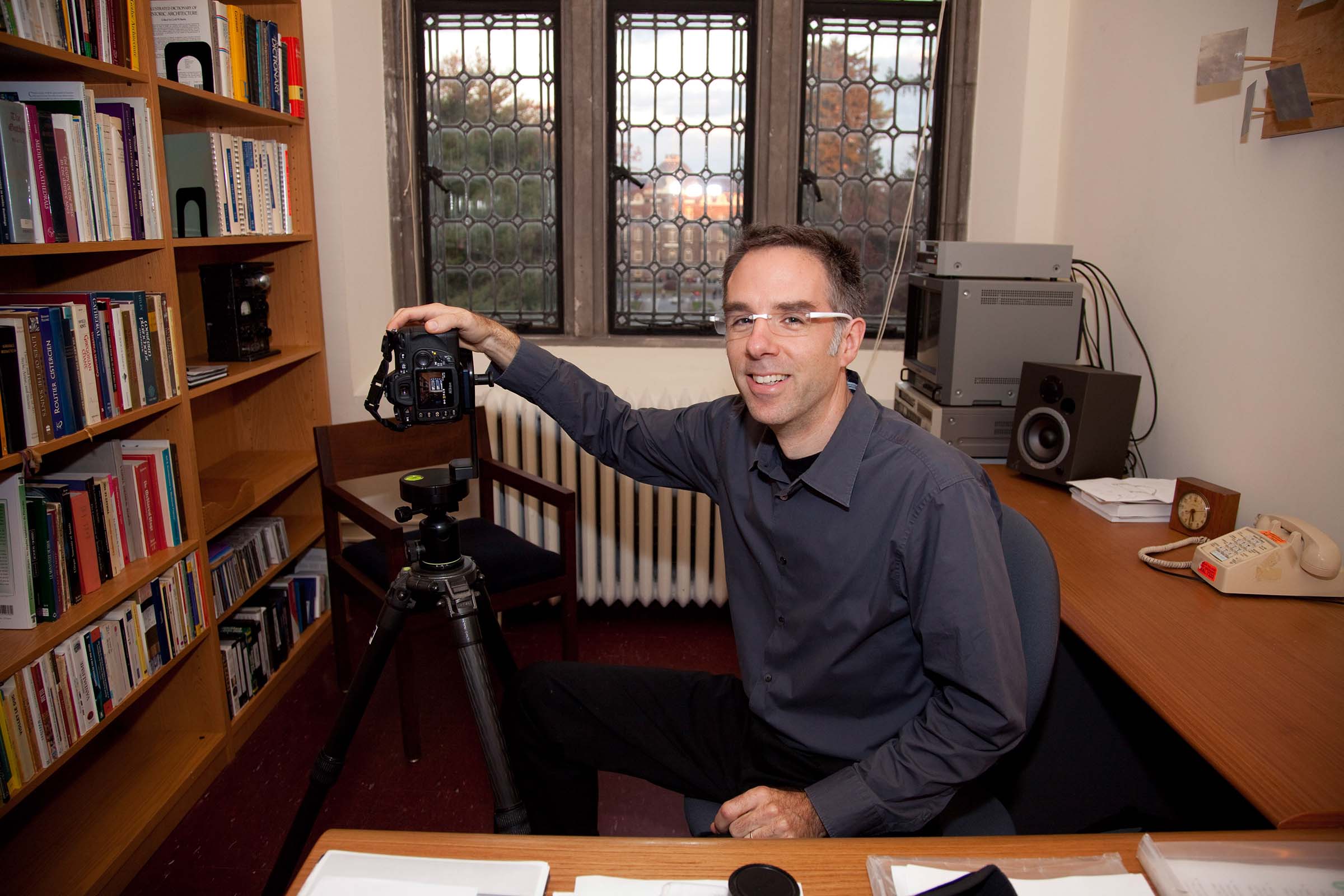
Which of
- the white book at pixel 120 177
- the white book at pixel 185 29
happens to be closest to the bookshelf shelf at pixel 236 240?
the white book at pixel 120 177

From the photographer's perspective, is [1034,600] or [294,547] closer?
[1034,600]

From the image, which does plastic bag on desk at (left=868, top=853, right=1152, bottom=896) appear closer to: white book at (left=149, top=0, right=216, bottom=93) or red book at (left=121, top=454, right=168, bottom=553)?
red book at (left=121, top=454, right=168, bottom=553)

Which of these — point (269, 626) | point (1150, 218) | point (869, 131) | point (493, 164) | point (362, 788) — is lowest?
point (362, 788)

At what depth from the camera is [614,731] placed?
149cm

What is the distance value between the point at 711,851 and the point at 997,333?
1825 mm

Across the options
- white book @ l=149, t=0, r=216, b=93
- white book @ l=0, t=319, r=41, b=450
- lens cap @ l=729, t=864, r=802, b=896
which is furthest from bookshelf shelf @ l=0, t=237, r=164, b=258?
lens cap @ l=729, t=864, r=802, b=896

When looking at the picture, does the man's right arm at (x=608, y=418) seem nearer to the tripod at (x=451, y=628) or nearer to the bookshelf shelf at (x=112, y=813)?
the tripod at (x=451, y=628)

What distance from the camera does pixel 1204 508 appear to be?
1.85m

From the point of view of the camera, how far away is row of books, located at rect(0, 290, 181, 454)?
1590 mm

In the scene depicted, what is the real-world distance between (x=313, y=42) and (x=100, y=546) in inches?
69.4

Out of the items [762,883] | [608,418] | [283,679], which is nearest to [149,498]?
[283,679]

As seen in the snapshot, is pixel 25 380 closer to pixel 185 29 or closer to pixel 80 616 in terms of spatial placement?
pixel 80 616

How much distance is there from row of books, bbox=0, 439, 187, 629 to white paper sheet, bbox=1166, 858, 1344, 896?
1.88 meters

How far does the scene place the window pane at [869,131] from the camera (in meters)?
3.15
